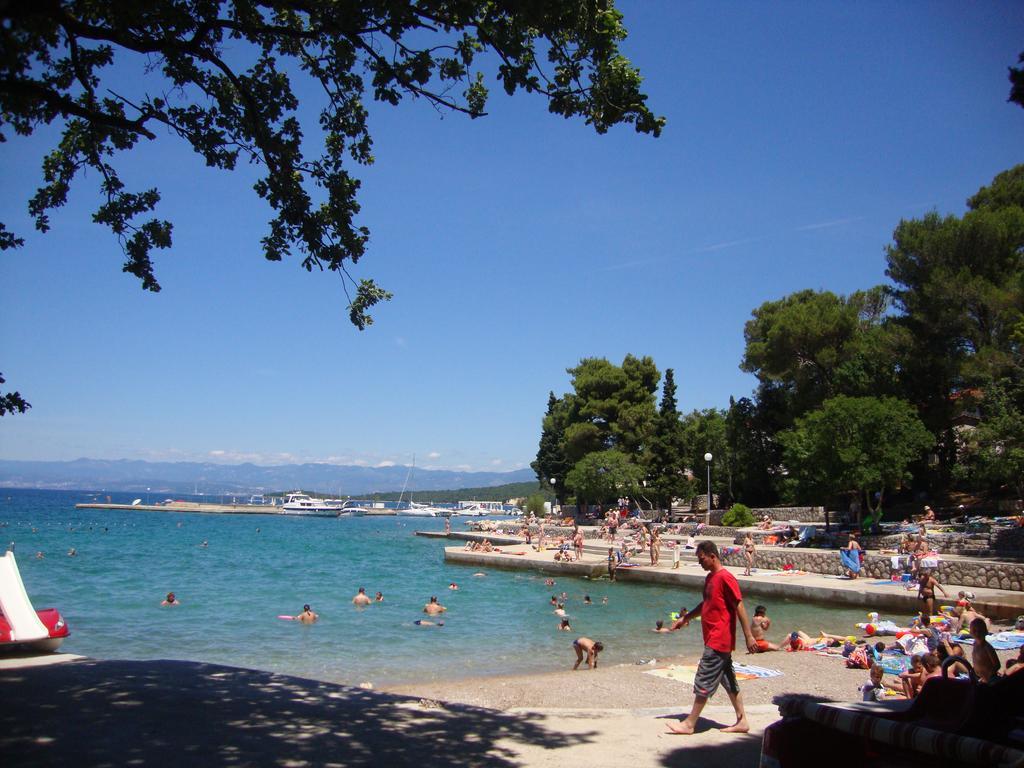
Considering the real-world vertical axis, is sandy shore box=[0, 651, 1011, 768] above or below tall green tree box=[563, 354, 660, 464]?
below

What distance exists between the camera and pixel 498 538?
1812 inches

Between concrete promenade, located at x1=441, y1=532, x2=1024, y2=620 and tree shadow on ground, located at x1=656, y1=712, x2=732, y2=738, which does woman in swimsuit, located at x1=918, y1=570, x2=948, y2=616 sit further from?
tree shadow on ground, located at x1=656, y1=712, x2=732, y2=738

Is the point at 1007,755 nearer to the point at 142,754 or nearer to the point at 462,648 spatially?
the point at 142,754

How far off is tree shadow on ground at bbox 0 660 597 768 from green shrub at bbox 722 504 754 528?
30.4m

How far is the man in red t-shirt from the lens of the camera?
5.91 meters

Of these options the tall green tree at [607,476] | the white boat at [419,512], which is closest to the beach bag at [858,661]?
the tall green tree at [607,476]

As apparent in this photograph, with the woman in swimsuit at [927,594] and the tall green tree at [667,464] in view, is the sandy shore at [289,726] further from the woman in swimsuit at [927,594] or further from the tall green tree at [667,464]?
the tall green tree at [667,464]

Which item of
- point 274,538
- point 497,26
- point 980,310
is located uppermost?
point 980,310

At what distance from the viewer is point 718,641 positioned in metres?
5.91

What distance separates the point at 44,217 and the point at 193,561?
34.1 meters

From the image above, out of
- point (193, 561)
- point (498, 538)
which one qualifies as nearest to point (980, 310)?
point (498, 538)

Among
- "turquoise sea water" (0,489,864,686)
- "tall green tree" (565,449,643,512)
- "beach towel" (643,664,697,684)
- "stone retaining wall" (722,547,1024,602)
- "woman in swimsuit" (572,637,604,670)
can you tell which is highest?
"tall green tree" (565,449,643,512)

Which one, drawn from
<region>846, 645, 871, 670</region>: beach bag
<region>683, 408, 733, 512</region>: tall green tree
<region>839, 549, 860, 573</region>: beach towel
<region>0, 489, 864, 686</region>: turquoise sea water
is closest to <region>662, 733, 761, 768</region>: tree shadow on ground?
<region>846, 645, 871, 670</region>: beach bag

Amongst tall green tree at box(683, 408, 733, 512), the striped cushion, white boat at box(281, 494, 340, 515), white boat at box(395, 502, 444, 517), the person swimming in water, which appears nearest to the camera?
the striped cushion
